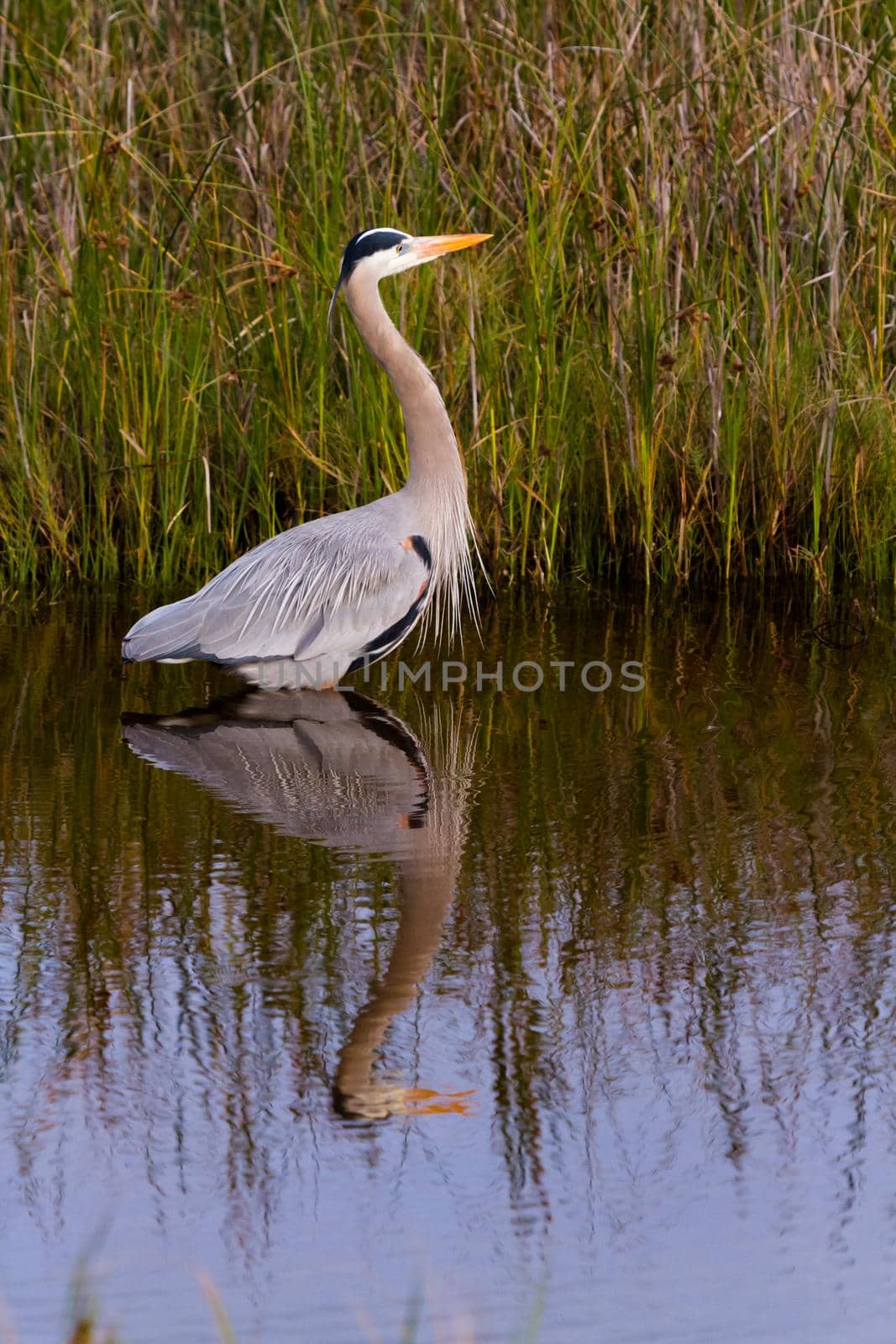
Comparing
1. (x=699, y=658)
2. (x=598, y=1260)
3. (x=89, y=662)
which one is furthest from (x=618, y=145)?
(x=598, y=1260)

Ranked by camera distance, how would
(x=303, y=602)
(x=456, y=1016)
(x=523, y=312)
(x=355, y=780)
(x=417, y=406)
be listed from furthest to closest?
(x=523, y=312), (x=417, y=406), (x=303, y=602), (x=355, y=780), (x=456, y=1016)

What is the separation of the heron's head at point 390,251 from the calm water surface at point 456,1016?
1.38m

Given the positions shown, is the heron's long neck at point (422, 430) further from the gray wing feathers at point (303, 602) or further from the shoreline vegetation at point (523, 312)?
the shoreline vegetation at point (523, 312)

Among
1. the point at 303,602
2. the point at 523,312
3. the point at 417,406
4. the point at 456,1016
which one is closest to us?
the point at 456,1016

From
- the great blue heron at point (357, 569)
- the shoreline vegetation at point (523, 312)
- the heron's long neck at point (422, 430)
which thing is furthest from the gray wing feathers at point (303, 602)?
the shoreline vegetation at point (523, 312)

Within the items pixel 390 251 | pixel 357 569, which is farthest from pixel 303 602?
pixel 390 251

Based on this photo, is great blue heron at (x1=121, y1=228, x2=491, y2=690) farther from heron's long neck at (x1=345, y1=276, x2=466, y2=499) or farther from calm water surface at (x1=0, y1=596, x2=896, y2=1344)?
calm water surface at (x1=0, y1=596, x2=896, y2=1344)

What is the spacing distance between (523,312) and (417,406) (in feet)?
2.83

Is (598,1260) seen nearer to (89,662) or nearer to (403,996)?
(403,996)

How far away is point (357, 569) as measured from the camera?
5527 millimetres

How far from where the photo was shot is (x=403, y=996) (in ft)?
10.7

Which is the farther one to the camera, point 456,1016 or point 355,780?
point 355,780

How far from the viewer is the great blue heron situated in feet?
17.9

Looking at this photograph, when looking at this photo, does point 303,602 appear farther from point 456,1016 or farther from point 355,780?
point 456,1016
